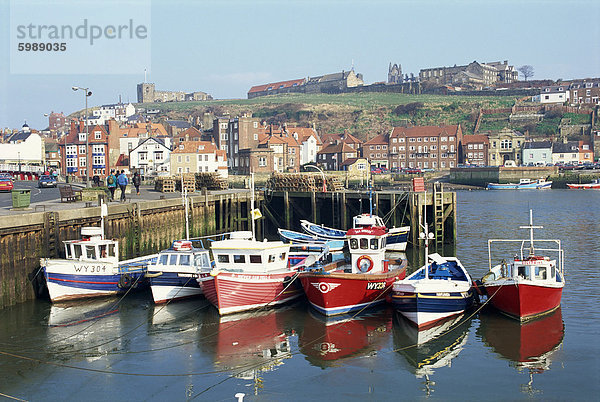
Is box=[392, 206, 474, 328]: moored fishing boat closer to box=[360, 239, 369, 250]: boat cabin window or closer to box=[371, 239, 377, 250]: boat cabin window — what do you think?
box=[371, 239, 377, 250]: boat cabin window

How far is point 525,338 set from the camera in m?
24.1

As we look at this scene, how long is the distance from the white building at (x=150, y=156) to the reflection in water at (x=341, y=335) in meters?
77.7

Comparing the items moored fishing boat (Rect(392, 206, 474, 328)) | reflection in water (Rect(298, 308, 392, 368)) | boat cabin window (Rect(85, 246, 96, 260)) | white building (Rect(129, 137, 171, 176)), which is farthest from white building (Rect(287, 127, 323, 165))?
moored fishing boat (Rect(392, 206, 474, 328))

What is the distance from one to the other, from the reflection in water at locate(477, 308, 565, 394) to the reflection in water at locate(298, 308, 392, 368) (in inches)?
163

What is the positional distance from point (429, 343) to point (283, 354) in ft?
18.7

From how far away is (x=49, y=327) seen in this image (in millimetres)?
25812

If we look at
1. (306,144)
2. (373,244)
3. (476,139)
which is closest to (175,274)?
(373,244)

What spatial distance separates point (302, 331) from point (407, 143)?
137 meters

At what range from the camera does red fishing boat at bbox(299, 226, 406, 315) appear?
26.5 meters

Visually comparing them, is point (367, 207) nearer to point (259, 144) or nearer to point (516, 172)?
point (259, 144)

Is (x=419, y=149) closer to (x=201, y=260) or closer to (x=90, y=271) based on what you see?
(x=201, y=260)

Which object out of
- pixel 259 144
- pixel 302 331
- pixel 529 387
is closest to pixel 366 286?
pixel 302 331

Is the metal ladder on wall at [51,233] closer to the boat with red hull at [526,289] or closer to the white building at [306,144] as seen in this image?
the boat with red hull at [526,289]

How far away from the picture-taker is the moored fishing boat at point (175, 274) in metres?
29.2
